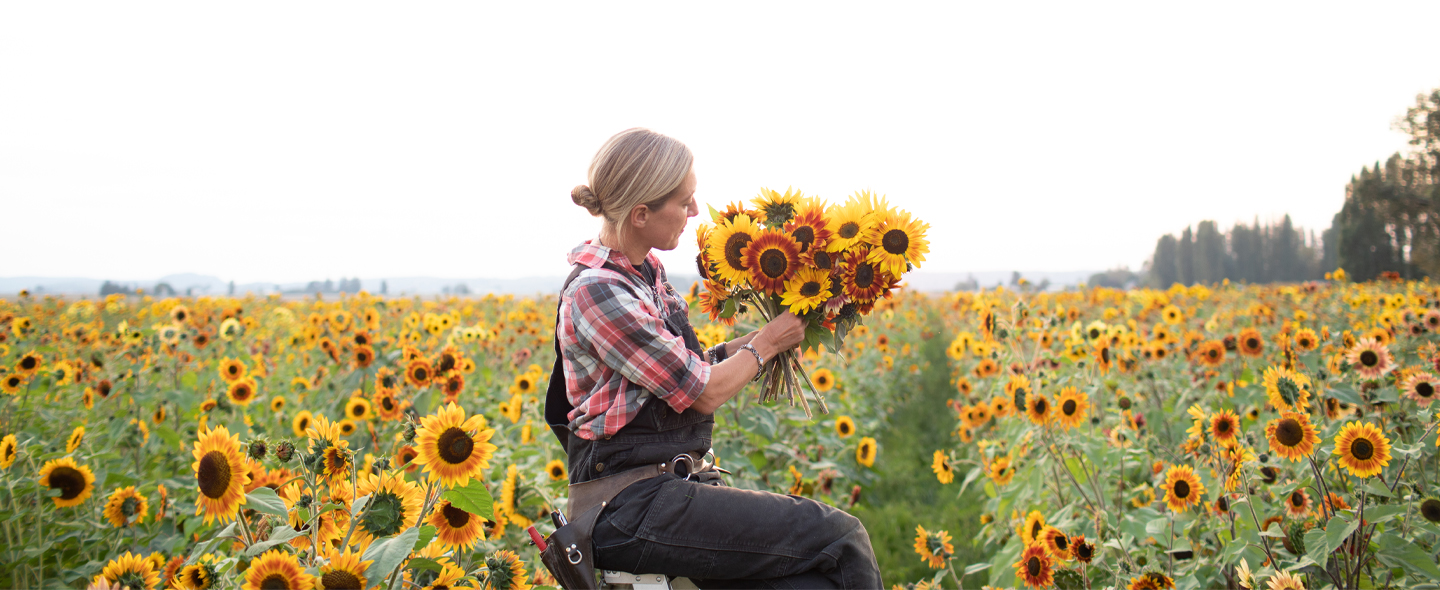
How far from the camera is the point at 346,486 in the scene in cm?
175

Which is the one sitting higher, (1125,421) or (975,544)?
(1125,421)

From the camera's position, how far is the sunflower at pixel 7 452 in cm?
238

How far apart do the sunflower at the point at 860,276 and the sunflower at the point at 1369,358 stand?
2.49 m

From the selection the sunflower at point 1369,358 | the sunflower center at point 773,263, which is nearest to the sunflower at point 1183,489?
the sunflower at point 1369,358

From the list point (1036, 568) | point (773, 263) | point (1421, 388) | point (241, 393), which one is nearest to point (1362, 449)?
point (1421, 388)

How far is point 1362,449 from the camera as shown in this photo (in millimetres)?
2207

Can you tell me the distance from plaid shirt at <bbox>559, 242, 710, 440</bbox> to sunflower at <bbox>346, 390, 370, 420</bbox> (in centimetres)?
244

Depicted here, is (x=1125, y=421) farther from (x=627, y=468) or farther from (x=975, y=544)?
(x=627, y=468)

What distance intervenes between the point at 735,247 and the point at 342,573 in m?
1.27

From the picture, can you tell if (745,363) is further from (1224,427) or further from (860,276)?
(1224,427)

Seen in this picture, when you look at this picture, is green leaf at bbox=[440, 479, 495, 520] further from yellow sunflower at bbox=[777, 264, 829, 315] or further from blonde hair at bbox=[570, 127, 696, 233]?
yellow sunflower at bbox=[777, 264, 829, 315]

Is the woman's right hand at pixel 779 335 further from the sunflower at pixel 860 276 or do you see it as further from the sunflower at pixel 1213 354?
the sunflower at pixel 1213 354

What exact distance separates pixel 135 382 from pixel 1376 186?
3474cm

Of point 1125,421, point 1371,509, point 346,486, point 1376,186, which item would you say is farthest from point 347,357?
point 1376,186
